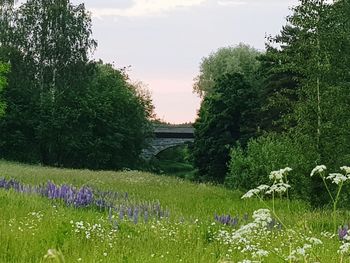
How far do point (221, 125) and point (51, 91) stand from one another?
1650 cm

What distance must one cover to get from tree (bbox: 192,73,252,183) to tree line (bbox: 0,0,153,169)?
475 inches

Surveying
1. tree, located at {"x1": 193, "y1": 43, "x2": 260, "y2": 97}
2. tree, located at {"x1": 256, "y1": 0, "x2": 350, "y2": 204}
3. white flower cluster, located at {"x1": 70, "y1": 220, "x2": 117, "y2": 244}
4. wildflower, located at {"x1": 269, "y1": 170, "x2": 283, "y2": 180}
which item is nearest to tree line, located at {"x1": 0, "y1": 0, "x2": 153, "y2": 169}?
tree, located at {"x1": 193, "y1": 43, "x2": 260, "y2": 97}

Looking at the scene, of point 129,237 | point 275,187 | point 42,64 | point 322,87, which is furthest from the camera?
point 42,64

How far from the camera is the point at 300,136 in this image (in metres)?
17.5

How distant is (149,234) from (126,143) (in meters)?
47.7

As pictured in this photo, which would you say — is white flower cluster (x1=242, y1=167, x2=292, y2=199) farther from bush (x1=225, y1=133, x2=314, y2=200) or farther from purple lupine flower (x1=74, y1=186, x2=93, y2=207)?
bush (x1=225, y1=133, x2=314, y2=200)

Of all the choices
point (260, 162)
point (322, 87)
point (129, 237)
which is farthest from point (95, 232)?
point (260, 162)

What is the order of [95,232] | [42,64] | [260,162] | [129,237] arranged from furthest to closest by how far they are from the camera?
[42,64]
[260,162]
[95,232]
[129,237]

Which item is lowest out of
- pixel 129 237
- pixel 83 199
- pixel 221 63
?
pixel 129 237

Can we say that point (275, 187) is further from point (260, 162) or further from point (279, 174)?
point (260, 162)

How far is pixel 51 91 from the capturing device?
50.9 meters

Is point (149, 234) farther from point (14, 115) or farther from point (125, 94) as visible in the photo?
point (125, 94)

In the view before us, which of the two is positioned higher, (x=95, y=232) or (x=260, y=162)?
(x=260, y=162)

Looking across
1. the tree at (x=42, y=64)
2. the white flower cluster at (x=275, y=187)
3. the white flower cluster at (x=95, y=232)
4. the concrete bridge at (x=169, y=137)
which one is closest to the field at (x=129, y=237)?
the white flower cluster at (x=95, y=232)
